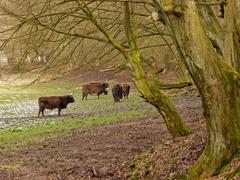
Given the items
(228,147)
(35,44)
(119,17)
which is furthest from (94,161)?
(228,147)

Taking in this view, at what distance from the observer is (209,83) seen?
7.52 metres

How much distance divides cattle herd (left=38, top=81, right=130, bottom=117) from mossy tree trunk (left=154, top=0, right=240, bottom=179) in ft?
73.8

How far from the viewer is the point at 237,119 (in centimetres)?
782

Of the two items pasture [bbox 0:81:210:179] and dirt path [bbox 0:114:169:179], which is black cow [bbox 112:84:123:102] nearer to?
pasture [bbox 0:81:210:179]

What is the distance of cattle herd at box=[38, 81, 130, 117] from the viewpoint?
30562mm

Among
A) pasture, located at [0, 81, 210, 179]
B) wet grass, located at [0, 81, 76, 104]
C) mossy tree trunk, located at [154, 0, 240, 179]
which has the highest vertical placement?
mossy tree trunk, located at [154, 0, 240, 179]

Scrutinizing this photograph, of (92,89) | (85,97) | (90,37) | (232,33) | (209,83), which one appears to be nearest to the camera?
(209,83)

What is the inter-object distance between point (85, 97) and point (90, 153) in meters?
28.9

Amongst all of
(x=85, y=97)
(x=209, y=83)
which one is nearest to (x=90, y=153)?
(x=209, y=83)

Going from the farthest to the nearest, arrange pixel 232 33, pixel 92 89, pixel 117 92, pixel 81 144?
1. pixel 92 89
2. pixel 117 92
3. pixel 81 144
4. pixel 232 33

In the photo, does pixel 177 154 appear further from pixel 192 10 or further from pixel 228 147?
pixel 192 10

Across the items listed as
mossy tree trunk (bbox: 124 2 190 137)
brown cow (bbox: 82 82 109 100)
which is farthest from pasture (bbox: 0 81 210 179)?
brown cow (bbox: 82 82 109 100)

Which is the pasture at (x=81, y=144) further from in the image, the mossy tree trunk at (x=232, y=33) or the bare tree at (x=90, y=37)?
the mossy tree trunk at (x=232, y=33)

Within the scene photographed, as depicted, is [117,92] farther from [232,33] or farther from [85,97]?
[232,33]
